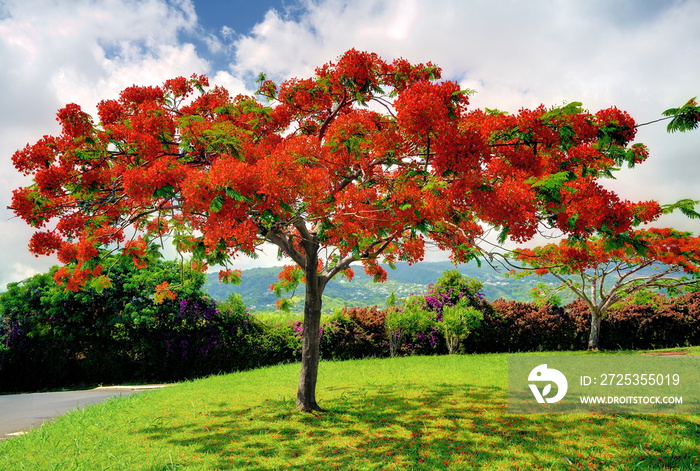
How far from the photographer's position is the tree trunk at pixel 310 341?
23.1 feet

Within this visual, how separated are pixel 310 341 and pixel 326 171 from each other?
2.79m

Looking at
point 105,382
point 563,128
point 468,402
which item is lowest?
point 105,382

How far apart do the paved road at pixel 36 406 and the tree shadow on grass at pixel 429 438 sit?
3.57 metres

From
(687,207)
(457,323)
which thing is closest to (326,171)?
(687,207)

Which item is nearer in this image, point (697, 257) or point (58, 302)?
Result: point (697, 257)

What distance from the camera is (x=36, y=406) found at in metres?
10.1

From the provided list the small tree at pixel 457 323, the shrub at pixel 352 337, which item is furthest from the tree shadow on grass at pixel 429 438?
the small tree at pixel 457 323

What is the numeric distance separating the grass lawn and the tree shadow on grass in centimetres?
2

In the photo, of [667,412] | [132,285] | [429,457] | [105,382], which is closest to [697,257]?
[667,412]

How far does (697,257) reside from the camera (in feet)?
39.7

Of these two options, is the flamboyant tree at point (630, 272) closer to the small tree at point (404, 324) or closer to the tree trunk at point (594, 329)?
the tree trunk at point (594, 329)

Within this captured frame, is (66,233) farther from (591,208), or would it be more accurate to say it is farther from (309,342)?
(591,208)

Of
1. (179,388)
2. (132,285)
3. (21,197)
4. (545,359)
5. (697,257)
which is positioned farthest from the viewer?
(132,285)

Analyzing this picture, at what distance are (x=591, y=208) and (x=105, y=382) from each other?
1512cm
